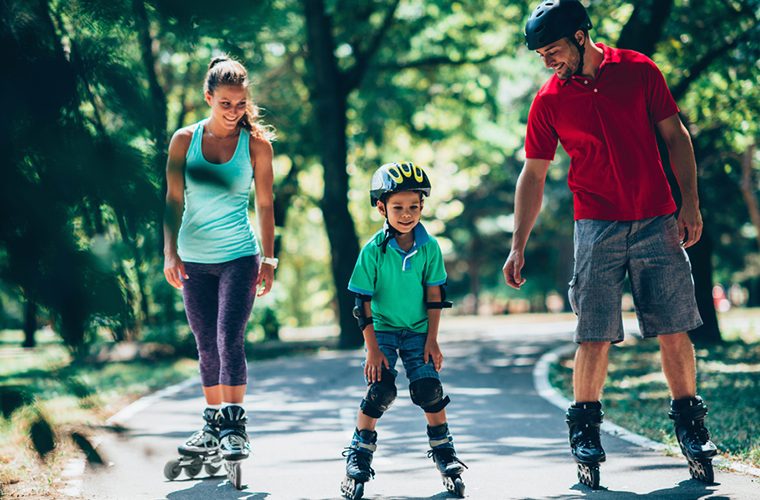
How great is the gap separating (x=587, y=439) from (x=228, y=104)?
7.47ft

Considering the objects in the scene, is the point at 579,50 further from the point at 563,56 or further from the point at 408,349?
the point at 408,349

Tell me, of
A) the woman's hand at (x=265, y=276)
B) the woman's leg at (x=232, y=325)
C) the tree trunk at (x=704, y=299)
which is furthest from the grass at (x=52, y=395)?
the tree trunk at (x=704, y=299)

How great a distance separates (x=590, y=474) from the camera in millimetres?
4555

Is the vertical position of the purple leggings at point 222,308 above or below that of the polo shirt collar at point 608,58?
below

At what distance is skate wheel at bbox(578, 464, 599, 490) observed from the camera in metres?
4.54

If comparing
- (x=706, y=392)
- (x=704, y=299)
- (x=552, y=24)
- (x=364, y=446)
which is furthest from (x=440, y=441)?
(x=704, y=299)

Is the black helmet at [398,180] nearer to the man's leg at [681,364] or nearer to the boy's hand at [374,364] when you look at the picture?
the boy's hand at [374,364]

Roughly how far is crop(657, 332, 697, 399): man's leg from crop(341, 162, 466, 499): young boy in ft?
3.44

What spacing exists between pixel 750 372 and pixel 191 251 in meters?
7.17

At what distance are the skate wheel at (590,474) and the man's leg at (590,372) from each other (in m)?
0.30

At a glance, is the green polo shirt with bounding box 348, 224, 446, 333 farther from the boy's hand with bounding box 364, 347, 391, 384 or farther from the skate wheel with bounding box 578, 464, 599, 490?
the skate wheel with bounding box 578, 464, 599, 490

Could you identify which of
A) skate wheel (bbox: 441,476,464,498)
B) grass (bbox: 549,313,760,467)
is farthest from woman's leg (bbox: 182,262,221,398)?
grass (bbox: 549,313,760,467)

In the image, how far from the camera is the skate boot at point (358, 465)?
14.7 feet

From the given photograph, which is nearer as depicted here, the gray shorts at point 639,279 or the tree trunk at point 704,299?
the gray shorts at point 639,279
